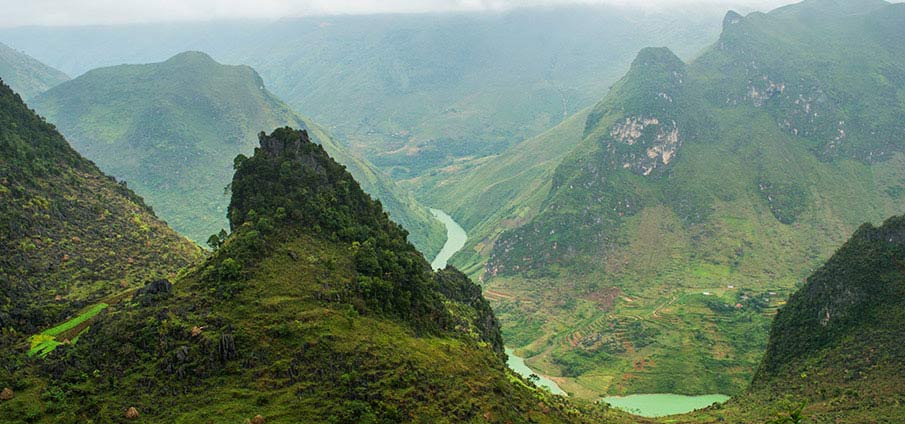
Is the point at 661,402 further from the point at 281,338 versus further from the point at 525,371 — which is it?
the point at 281,338

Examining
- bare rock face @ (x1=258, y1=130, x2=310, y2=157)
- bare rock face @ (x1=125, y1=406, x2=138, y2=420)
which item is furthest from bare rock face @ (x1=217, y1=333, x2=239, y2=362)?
bare rock face @ (x1=258, y1=130, x2=310, y2=157)

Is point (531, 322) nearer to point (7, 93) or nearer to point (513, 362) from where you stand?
point (513, 362)

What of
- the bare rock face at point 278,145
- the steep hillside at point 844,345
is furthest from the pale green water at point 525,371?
the bare rock face at point 278,145

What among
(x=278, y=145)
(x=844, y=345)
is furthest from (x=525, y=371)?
(x=278, y=145)

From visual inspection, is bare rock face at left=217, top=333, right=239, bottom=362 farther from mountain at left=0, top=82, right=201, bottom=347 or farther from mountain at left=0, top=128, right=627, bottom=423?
mountain at left=0, top=82, right=201, bottom=347

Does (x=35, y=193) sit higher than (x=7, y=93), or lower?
lower

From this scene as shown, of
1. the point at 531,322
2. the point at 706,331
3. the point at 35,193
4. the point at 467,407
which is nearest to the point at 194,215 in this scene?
the point at 531,322
